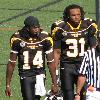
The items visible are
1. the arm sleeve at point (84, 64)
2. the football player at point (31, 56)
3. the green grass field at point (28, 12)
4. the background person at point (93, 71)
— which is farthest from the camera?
the green grass field at point (28, 12)

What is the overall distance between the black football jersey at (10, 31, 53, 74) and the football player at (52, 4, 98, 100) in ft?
1.82

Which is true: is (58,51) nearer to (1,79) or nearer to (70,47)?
(70,47)

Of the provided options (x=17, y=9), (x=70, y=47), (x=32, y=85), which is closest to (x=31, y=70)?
(x=32, y=85)

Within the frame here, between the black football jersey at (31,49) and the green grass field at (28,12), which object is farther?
the green grass field at (28,12)

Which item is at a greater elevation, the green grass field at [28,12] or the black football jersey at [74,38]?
the black football jersey at [74,38]

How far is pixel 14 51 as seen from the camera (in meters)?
10.1

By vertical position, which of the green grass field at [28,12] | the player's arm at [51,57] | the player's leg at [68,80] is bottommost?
the green grass field at [28,12]

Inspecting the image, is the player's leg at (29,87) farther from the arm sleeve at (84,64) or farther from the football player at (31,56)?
the arm sleeve at (84,64)

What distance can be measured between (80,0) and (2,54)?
8.06 meters

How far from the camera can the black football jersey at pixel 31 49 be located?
1005 cm

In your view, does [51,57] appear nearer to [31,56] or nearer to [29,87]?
[31,56]

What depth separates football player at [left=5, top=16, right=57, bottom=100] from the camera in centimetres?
1004

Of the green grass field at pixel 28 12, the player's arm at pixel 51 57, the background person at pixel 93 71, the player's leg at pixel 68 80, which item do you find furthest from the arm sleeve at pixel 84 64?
the green grass field at pixel 28 12

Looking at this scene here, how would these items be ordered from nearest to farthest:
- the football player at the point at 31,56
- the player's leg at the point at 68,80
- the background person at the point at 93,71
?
the background person at the point at 93,71 → the football player at the point at 31,56 → the player's leg at the point at 68,80
